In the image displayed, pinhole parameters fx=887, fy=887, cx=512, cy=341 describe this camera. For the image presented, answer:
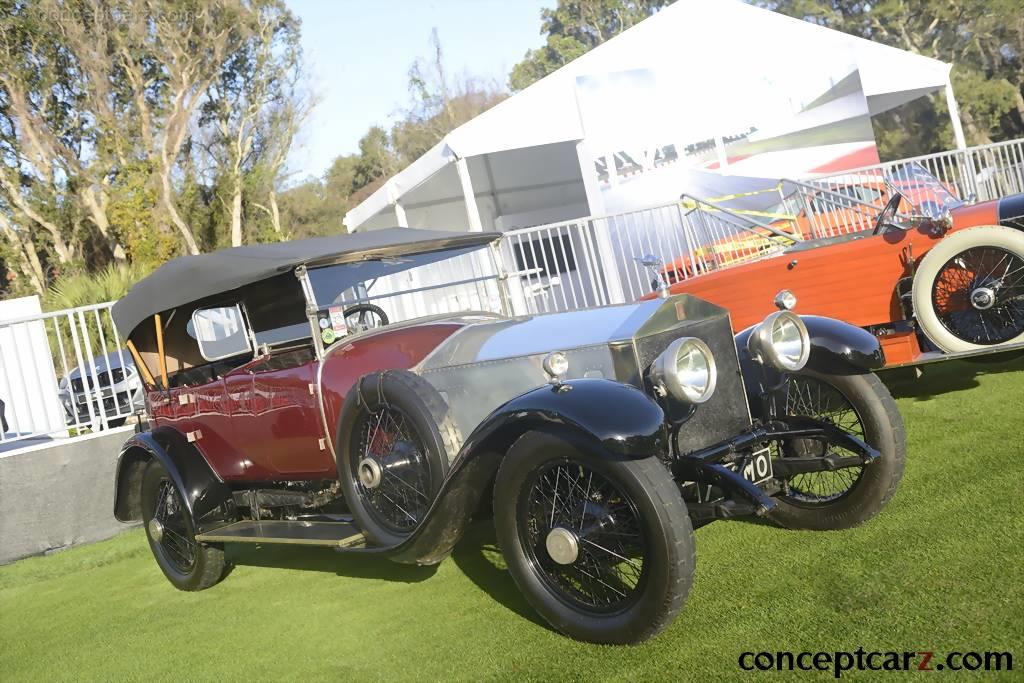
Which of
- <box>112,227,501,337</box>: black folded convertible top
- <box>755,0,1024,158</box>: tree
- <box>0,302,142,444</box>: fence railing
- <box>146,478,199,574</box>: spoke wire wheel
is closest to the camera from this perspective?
<box>112,227,501,337</box>: black folded convertible top

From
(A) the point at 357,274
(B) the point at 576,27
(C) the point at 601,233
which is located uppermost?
(B) the point at 576,27

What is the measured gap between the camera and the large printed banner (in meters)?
13.4

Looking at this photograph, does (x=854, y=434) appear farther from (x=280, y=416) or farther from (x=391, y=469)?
(x=280, y=416)

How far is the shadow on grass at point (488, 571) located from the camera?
150 inches

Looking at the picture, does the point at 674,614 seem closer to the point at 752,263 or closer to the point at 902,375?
the point at 752,263

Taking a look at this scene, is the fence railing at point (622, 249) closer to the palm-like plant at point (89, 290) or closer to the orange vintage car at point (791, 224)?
the orange vintage car at point (791, 224)

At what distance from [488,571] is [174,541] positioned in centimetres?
215

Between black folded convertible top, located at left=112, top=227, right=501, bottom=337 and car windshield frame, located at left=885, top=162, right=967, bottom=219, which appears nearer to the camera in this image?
black folded convertible top, located at left=112, top=227, right=501, bottom=337

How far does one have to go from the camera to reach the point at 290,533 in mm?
4406

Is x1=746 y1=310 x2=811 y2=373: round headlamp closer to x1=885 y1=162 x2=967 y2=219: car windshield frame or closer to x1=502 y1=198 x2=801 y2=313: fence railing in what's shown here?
x1=885 y1=162 x2=967 y2=219: car windshield frame

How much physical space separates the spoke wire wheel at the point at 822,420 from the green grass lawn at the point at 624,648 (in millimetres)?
210

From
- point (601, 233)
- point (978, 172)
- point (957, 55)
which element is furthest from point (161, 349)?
point (957, 55)

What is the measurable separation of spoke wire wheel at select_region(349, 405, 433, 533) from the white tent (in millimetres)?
8098

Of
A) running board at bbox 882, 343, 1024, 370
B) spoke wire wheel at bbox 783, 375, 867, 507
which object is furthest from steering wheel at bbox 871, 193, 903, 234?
spoke wire wheel at bbox 783, 375, 867, 507
